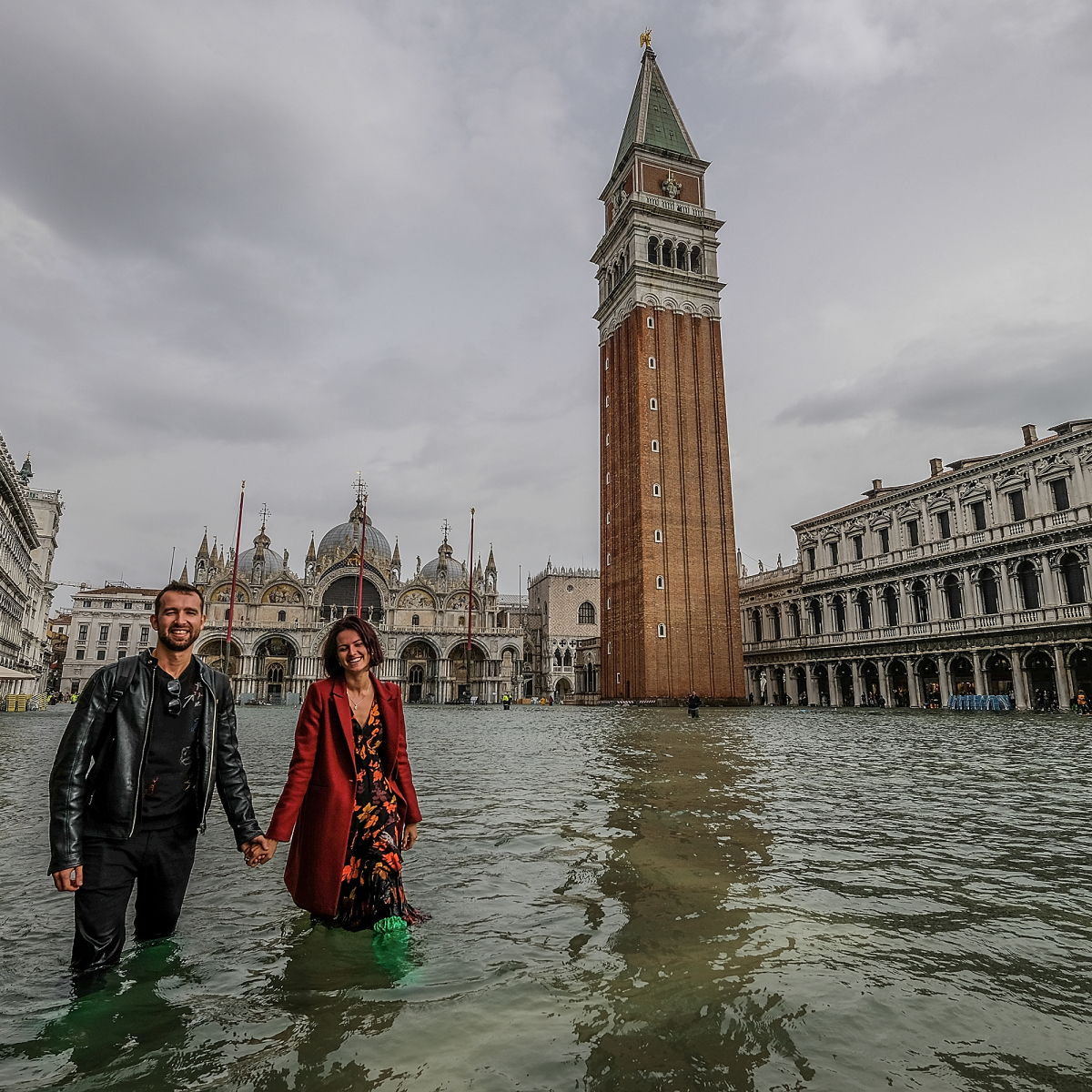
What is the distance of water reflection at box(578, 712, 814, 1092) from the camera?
260cm

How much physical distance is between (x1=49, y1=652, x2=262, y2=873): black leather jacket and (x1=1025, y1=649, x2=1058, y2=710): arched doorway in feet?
118

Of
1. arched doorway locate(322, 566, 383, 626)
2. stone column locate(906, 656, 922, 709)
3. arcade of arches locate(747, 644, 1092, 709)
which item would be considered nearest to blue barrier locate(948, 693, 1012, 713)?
arcade of arches locate(747, 644, 1092, 709)

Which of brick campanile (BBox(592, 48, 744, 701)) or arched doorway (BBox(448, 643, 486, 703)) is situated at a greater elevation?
brick campanile (BBox(592, 48, 744, 701))

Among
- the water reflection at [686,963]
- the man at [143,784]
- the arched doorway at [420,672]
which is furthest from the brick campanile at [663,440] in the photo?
the man at [143,784]

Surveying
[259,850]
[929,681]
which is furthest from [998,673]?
[259,850]

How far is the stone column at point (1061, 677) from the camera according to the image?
30420 millimetres

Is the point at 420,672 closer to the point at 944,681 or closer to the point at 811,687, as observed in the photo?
the point at 811,687

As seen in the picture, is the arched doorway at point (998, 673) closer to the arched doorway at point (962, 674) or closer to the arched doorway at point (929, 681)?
the arched doorway at point (962, 674)

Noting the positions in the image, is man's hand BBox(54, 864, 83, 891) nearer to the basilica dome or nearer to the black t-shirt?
the black t-shirt

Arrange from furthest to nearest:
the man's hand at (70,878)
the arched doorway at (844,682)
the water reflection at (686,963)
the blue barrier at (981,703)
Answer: the arched doorway at (844,682), the blue barrier at (981,703), the man's hand at (70,878), the water reflection at (686,963)

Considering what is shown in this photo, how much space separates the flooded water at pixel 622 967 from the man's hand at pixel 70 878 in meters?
0.49

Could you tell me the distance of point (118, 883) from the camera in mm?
3307

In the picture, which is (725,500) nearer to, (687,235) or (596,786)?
(687,235)

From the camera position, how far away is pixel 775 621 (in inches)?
1978
